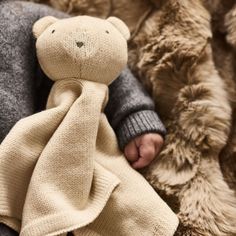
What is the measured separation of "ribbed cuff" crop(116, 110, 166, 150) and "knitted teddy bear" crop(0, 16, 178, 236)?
0.05 metres

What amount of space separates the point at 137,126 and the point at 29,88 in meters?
0.22

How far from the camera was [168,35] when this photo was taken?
0.87 meters

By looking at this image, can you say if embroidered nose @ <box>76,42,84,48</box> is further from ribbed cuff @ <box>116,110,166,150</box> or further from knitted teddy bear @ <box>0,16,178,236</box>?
ribbed cuff @ <box>116,110,166,150</box>

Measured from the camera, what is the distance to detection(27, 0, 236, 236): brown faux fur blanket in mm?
760

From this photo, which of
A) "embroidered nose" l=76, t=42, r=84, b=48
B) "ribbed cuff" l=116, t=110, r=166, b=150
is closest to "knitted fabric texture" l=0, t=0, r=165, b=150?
"ribbed cuff" l=116, t=110, r=166, b=150

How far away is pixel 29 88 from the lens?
846 millimetres

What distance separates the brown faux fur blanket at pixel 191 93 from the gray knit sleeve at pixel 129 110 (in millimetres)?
35

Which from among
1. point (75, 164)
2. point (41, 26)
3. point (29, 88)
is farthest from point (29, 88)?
point (75, 164)

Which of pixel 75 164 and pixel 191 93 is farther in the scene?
pixel 191 93

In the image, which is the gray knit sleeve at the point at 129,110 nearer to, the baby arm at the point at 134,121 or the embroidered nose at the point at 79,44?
the baby arm at the point at 134,121

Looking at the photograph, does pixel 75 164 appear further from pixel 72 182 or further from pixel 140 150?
pixel 140 150

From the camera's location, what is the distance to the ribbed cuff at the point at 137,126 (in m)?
0.79

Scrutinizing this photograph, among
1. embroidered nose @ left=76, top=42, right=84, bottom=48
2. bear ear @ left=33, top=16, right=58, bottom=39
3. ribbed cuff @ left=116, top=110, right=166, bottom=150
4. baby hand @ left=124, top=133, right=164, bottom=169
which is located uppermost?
embroidered nose @ left=76, top=42, right=84, bottom=48

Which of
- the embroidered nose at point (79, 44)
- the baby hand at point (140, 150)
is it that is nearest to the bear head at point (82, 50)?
the embroidered nose at point (79, 44)
